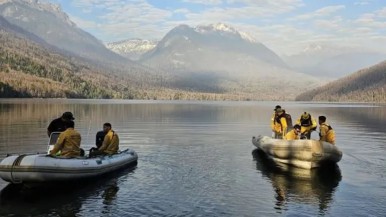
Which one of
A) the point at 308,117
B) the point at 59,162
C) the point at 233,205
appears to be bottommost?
the point at 233,205

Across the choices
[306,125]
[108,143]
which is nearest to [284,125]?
[306,125]

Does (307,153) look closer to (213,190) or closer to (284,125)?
(284,125)

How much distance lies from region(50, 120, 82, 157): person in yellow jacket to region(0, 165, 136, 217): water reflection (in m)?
1.51

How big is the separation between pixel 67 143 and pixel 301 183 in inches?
482

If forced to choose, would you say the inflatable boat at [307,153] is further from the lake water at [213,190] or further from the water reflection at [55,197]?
the water reflection at [55,197]

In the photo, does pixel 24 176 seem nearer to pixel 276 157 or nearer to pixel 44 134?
pixel 276 157

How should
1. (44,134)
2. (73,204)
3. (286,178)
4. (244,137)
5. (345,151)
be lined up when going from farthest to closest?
(244,137)
(44,134)
(345,151)
(286,178)
(73,204)

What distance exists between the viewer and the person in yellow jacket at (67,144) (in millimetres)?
22578

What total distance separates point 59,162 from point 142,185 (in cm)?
432

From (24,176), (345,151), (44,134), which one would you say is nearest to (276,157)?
(345,151)

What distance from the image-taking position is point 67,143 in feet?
75.0

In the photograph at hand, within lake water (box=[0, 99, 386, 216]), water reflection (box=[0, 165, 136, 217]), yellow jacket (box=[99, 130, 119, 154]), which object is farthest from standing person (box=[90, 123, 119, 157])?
water reflection (box=[0, 165, 136, 217])

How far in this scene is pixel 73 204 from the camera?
65.0 ft

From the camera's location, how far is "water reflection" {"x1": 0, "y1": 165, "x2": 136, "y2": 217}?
61.6 ft
